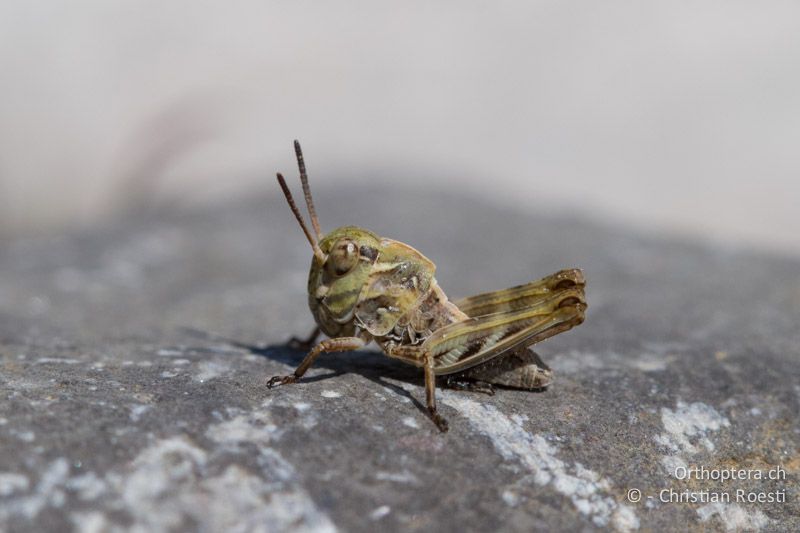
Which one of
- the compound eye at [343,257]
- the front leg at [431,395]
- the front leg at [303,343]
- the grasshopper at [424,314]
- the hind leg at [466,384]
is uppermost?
the compound eye at [343,257]

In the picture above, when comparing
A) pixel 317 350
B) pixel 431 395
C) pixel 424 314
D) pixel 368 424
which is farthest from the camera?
pixel 424 314

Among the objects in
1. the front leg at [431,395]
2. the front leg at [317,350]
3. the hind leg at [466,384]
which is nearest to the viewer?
the front leg at [431,395]

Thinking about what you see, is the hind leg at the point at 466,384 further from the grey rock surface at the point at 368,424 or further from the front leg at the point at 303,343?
the front leg at the point at 303,343

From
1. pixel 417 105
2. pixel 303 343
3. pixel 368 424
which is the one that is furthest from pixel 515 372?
pixel 417 105

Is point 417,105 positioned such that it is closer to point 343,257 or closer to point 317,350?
point 343,257

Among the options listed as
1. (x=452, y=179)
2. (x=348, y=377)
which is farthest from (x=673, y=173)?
(x=348, y=377)

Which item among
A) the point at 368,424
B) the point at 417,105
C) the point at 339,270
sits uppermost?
the point at 417,105

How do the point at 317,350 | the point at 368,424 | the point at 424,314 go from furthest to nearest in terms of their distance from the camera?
1. the point at 424,314
2. the point at 317,350
3. the point at 368,424

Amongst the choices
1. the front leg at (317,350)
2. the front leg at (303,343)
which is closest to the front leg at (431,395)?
the front leg at (317,350)
